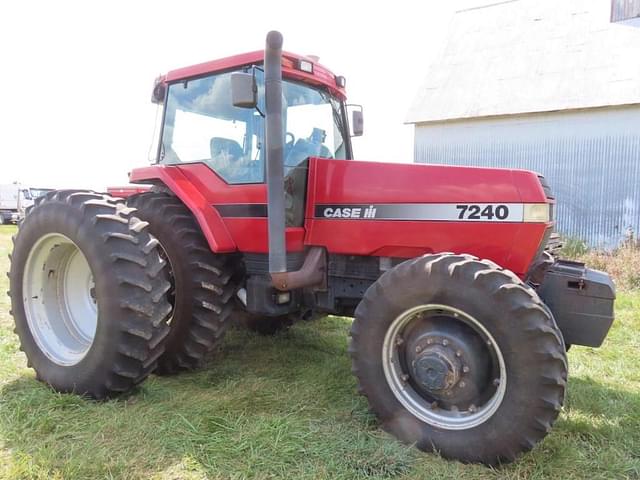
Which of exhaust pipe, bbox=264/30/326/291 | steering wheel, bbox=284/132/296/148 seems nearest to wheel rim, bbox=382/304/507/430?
exhaust pipe, bbox=264/30/326/291

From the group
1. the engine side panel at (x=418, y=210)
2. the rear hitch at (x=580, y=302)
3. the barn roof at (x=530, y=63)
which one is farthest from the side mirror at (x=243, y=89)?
the barn roof at (x=530, y=63)

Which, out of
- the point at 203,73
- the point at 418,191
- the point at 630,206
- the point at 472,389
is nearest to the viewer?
the point at 472,389

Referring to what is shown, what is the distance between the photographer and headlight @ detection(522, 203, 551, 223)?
2770 mm

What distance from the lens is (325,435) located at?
270 cm

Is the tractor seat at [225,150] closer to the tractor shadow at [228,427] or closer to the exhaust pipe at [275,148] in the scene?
the exhaust pipe at [275,148]

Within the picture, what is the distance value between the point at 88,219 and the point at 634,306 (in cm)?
594

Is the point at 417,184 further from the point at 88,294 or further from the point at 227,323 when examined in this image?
the point at 88,294

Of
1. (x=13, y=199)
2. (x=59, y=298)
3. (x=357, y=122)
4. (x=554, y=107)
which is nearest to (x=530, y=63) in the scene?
(x=554, y=107)

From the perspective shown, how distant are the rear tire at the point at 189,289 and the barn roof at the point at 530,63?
9.67m

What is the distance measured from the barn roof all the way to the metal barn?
25 mm

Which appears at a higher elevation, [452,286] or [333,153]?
[333,153]

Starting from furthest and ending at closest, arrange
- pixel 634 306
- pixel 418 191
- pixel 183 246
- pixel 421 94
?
1. pixel 421 94
2. pixel 634 306
3. pixel 183 246
4. pixel 418 191

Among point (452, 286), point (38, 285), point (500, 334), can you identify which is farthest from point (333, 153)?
point (38, 285)

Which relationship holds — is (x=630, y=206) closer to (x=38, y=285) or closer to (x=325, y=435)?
(x=325, y=435)
